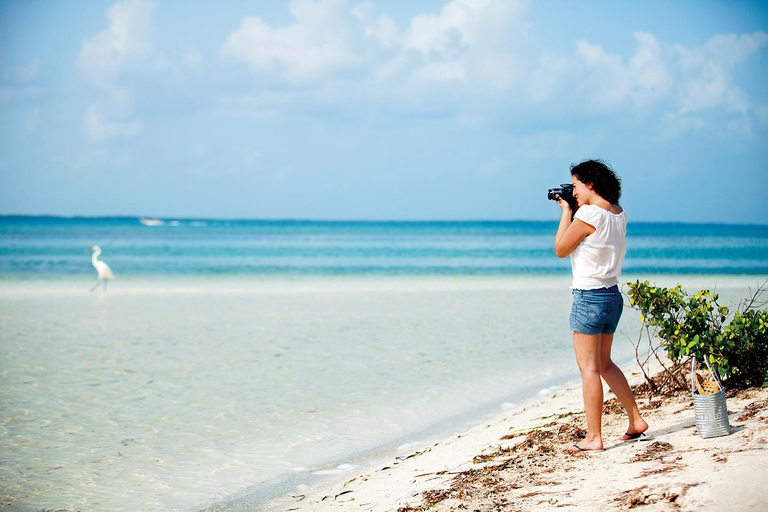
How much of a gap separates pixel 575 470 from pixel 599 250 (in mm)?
1278

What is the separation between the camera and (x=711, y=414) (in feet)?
12.9

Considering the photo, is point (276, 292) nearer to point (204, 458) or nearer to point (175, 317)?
point (175, 317)

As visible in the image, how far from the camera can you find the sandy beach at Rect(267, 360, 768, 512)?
126 inches

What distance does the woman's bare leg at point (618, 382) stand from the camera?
407cm

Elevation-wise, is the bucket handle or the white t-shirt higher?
the white t-shirt

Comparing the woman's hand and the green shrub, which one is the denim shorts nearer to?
the woman's hand

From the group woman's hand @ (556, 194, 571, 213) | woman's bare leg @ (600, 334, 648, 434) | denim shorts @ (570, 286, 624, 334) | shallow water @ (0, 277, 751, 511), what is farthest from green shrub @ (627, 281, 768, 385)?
shallow water @ (0, 277, 751, 511)

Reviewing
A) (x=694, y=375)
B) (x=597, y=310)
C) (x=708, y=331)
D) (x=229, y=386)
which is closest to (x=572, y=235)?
(x=597, y=310)

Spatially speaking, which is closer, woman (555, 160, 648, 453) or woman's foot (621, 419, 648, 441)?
woman (555, 160, 648, 453)

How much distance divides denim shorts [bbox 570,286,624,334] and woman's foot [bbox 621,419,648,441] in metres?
0.74

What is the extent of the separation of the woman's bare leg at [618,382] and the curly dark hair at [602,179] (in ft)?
2.79

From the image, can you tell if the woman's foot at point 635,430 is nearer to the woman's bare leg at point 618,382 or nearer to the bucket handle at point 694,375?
the woman's bare leg at point 618,382

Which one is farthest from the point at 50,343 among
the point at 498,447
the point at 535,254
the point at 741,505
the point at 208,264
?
the point at 535,254

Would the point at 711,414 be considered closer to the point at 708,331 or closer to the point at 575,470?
the point at 575,470
